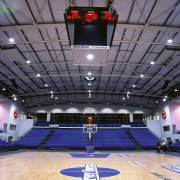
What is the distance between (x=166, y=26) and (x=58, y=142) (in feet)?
64.6

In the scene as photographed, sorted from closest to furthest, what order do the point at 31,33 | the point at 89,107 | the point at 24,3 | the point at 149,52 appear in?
the point at 24,3 → the point at 31,33 → the point at 149,52 → the point at 89,107

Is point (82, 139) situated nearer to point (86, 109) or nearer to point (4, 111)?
point (86, 109)

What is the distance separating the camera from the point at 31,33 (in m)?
12.3

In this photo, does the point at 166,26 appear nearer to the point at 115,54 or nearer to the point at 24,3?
the point at 115,54

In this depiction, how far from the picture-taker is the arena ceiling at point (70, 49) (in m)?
10.0

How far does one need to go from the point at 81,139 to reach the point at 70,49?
47.7ft

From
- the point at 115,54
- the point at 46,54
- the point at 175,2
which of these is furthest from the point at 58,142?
the point at 175,2

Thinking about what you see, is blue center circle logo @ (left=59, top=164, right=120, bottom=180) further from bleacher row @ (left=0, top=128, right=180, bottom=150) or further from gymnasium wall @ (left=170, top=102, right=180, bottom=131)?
gymnasium wall @ (left=170, top=102, right=180, bottom=131)

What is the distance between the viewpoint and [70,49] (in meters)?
14.7

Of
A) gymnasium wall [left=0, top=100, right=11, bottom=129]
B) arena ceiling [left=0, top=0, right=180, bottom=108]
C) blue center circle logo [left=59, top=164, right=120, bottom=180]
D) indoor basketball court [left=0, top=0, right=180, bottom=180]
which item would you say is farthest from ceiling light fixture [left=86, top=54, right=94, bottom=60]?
gymnasium wall [left=0, top=100, right=11, bottom=129]

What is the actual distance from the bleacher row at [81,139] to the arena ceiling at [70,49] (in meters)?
5.38

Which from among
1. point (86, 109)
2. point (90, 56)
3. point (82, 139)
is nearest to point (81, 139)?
point (82, 139)

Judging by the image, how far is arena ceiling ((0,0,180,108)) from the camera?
10.0 metres

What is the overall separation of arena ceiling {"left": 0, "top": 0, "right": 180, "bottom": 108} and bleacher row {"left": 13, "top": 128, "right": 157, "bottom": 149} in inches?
212
